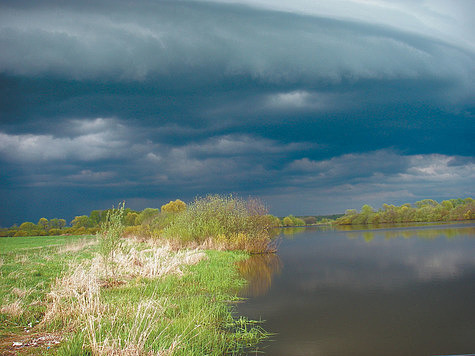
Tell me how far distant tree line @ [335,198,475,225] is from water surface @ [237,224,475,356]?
5728 cm

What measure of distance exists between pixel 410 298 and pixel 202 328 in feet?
18.2

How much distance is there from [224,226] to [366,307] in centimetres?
1382

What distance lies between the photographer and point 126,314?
558 cm

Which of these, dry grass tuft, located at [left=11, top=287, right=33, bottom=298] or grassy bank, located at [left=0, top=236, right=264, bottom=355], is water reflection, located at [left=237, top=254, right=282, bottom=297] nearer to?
grassy bank, located at [left=0, top=236, right=264, bottom=355]

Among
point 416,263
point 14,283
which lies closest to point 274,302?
point 14,283

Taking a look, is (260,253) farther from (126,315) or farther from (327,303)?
(126,315)

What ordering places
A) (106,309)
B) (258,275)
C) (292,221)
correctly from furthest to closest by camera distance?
(292,221) < (258,275) < (106,309)

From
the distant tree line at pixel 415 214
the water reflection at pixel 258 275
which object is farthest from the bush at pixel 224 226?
the distant tree line at pixel 415 214

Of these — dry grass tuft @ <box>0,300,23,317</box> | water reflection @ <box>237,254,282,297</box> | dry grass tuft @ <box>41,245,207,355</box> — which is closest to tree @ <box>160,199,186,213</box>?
water reflection @ <box>237,254,282,297</box>

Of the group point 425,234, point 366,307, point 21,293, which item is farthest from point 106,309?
point 425,234

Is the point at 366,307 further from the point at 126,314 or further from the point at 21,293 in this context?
the point at 21,293

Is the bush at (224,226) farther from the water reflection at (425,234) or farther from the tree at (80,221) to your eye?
the tree at (80,221)

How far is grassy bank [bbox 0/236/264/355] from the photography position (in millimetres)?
4656

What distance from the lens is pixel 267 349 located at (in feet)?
17.3
